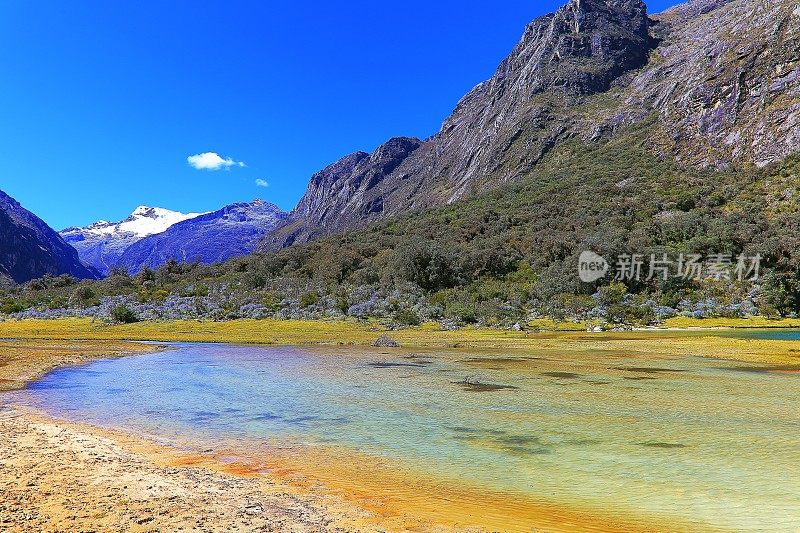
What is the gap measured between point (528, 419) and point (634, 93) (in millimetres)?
128398

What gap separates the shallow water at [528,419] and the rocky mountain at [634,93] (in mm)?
78628

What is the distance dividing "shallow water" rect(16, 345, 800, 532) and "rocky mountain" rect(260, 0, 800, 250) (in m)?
78.6

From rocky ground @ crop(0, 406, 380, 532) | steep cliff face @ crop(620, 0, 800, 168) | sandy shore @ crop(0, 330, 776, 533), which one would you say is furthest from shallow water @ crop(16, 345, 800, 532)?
steep cliff face @ crop(620, 0, 800, 168)

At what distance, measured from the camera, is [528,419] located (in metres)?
14.6

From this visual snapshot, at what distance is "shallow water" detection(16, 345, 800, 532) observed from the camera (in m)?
9.16

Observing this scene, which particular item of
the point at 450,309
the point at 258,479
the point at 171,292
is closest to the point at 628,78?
the point at 450,309

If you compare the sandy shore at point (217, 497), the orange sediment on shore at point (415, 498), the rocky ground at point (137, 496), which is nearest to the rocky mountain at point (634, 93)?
the orange sediment on shore at point (415, 498)

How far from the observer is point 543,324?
51594mm

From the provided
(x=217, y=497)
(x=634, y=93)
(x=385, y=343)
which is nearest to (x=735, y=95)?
(x=634, y=93)

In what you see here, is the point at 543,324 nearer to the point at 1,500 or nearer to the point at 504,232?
the point at 504,232

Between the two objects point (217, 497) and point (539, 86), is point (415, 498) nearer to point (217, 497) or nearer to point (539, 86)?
point (217, 497)

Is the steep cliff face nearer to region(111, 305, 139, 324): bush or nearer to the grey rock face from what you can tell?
the grey rock face

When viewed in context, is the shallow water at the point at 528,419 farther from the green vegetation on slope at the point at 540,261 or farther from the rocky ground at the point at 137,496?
the green vegetation on slope at the point at 540,261

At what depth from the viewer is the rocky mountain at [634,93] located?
85.0 meters
